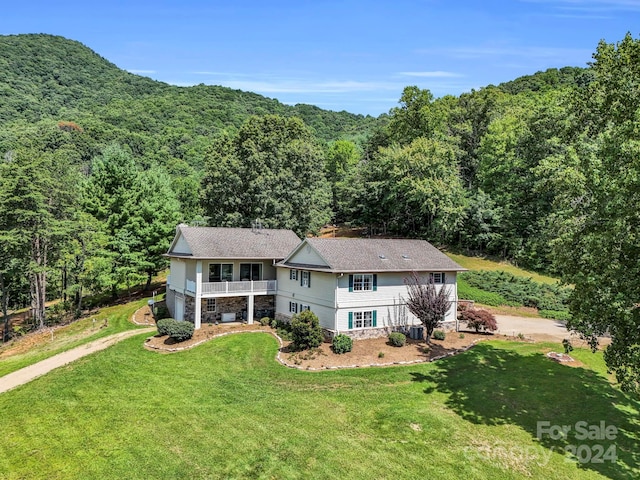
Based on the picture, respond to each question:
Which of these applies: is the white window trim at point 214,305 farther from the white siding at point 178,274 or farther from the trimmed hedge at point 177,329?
the trimmed hedge at point 177,329

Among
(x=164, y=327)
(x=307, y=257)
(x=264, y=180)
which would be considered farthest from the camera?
(x=264, y=180)

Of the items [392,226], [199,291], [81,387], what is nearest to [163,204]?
[199,291]

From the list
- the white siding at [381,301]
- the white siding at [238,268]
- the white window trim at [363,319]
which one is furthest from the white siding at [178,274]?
the white window trim at [363,319]

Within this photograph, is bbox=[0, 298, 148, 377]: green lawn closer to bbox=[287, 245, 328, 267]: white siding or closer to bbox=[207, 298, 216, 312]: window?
bbox=[207, 298, 216, 312]: window

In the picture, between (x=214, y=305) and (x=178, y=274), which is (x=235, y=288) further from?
(x=178, y=274)

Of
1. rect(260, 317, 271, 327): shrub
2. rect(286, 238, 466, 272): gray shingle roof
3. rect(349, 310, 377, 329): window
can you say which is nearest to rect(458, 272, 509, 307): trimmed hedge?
rect(286, 238, 466, 272): gray shingle roof

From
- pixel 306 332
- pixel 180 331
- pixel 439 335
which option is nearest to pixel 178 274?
pixel 180 331

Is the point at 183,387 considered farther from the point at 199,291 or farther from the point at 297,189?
the point at 297,189
